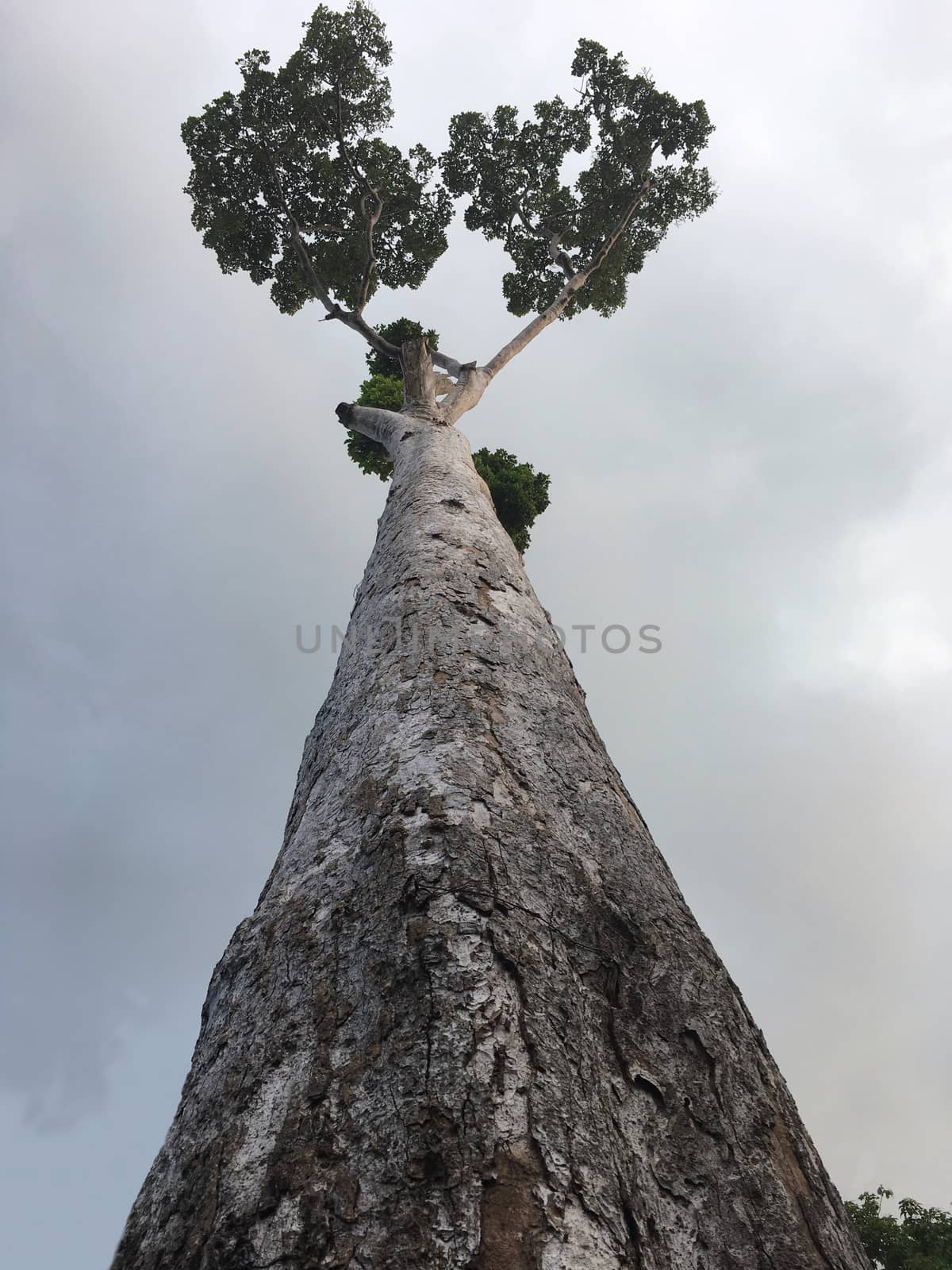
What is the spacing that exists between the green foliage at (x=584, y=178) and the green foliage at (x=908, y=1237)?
15181 millimetres

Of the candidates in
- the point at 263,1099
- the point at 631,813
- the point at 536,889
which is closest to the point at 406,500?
the point at 631,813

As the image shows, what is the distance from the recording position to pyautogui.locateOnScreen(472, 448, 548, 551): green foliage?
38.5ft

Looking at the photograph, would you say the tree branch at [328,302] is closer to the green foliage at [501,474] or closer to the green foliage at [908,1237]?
the green foliage at [501,474]

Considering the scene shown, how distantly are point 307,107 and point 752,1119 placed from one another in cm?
1642

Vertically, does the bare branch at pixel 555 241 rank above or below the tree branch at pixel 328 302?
above

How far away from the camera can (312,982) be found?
170 centimetres

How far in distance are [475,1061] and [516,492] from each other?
10.7 meters

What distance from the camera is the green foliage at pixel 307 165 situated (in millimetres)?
13539

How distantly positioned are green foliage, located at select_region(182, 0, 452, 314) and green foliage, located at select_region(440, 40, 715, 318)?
1.34m

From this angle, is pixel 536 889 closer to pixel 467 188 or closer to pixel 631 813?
pixel 631 813

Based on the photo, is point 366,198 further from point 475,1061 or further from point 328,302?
point 475,1061

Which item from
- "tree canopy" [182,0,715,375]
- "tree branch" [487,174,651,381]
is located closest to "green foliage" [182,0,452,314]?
"tree canopy" [182,0,715,375]

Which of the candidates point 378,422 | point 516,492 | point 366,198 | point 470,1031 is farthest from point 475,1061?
point 366,198

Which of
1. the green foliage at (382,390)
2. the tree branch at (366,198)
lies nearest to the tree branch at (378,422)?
the green foliage at (382,390)
